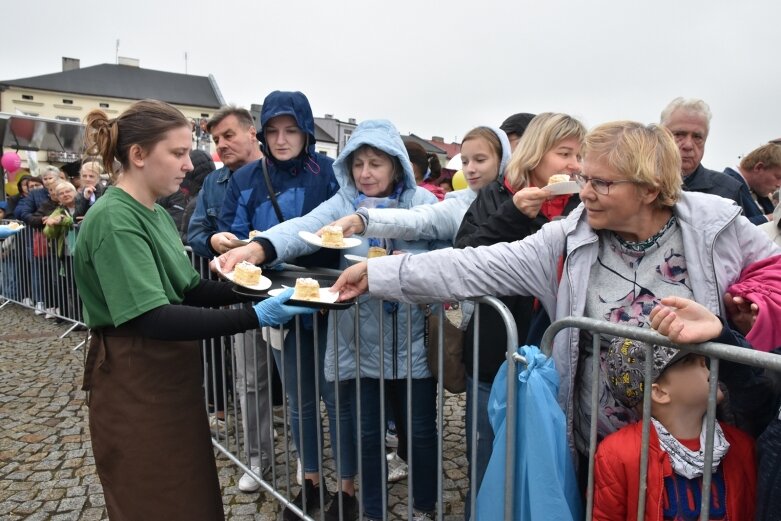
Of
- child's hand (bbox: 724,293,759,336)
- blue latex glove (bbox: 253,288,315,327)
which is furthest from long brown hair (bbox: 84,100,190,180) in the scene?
child's hand (bbox: 724,293,759,336)

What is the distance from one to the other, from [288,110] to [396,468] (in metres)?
2.53

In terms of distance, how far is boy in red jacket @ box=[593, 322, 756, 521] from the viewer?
5.52 feet

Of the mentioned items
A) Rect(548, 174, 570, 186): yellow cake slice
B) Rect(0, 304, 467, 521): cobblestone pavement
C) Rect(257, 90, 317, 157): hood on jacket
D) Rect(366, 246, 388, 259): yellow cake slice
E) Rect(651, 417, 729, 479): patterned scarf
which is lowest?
Rect(0, 304, 467, 521): cobblestone pavement

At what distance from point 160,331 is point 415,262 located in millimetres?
1026

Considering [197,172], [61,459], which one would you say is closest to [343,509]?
[61,459]

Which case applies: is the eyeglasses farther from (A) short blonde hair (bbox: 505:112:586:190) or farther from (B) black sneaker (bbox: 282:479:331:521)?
(B) black sneaker (bbox: 282:479:331:521)

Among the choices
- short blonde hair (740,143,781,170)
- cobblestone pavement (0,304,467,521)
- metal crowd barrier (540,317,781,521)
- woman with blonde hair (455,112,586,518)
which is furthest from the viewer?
short blonde hair (740,143,781,170)

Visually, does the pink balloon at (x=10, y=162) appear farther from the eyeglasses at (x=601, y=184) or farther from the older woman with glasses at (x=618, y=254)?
the eyeglasses at (x=601, y=184)

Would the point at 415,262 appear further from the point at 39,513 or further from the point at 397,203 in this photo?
the point at 39,513

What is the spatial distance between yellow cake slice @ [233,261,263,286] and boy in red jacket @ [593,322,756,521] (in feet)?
4.88

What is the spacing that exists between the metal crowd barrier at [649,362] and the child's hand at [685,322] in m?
0.03

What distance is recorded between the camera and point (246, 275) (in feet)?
7.73

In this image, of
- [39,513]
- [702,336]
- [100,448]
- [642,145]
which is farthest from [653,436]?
[39,513]

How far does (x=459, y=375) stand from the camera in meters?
2.79
